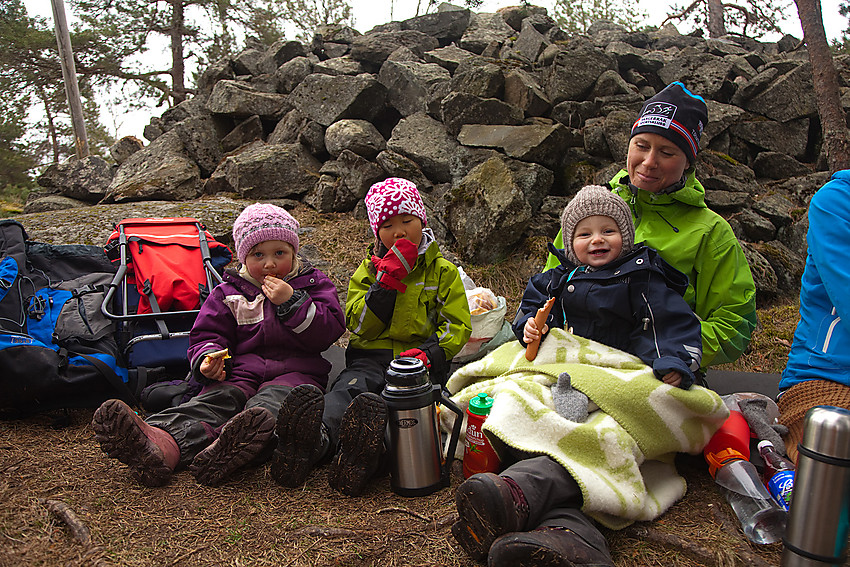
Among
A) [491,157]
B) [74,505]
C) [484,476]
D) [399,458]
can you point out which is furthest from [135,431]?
[491,157]

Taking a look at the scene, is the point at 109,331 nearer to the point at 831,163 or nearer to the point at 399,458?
the point at 399,458

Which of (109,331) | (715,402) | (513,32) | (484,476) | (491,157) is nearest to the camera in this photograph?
(484,476)

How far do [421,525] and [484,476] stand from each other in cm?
56

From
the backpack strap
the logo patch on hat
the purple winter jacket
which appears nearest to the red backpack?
the backpack strap

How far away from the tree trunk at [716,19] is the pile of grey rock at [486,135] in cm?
248

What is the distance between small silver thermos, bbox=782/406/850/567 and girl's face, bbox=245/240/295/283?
2783 millimetres

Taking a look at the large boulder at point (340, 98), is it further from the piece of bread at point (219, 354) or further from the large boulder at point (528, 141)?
the piece of bread at point (219, 354)

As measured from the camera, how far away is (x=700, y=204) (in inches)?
121

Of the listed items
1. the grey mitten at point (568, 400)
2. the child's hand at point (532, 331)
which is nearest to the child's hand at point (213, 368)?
the child's hand at point (532, 331)

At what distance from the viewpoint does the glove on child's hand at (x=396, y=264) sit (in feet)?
10.8

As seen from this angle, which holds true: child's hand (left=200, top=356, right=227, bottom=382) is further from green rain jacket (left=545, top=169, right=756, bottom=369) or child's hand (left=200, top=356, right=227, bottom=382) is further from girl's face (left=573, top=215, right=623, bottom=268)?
green rain jacket (left=545, top=169, right=756, bottom=369)

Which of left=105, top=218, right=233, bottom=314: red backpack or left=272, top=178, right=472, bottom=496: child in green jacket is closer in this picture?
left=272, top=178, right=472, bottom=496: child in green jacket

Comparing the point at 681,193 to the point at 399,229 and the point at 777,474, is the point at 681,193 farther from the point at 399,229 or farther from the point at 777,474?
the point at 399,229

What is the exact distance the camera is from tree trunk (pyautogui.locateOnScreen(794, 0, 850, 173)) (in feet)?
18.5
